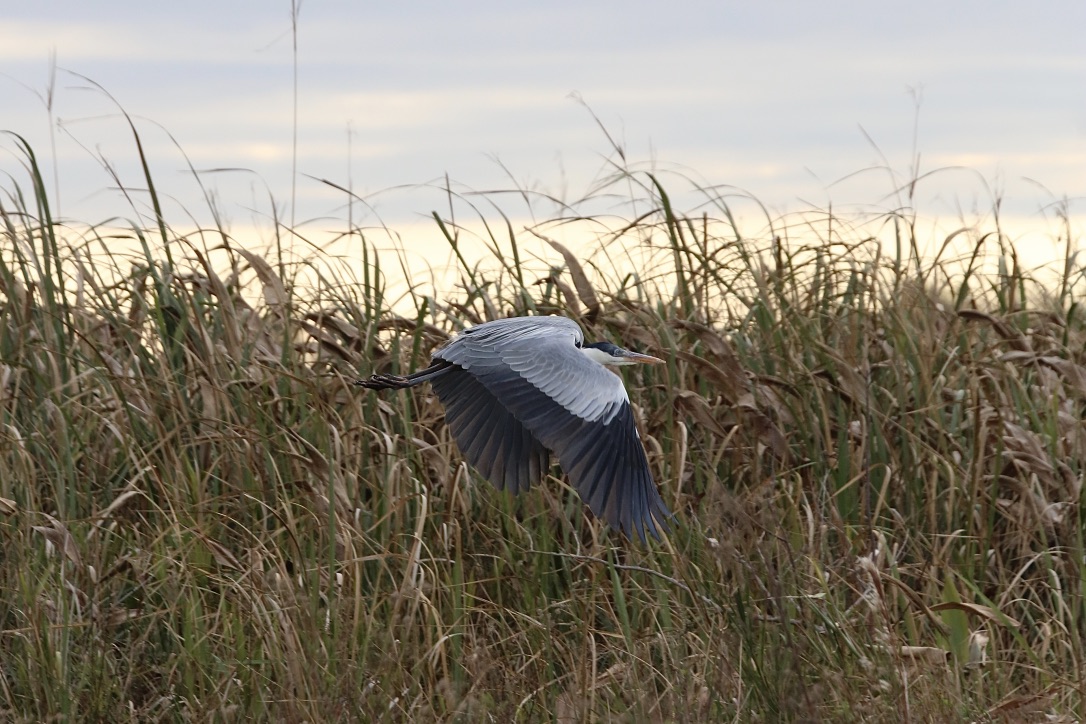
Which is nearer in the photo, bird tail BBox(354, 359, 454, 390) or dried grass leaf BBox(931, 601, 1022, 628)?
dried grass leaf BBox(931, 601, 1022, 628)

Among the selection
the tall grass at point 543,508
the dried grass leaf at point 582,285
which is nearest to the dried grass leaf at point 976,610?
the tall grass at point 543,508

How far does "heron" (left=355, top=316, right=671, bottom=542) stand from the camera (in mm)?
3039

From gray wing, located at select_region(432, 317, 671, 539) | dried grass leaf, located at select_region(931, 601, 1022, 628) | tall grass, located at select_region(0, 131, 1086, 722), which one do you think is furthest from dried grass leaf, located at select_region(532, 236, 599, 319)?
dried grass leaf, located at select_region(931, 601, 1022, 628)

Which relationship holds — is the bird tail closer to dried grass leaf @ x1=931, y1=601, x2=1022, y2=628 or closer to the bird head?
the bird head

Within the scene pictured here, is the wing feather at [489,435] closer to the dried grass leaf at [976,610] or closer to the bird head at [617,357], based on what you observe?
the bird head at [617,357]

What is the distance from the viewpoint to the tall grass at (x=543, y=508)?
9.12 ft

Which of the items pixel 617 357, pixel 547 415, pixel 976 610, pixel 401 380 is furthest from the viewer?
pixel 617 357

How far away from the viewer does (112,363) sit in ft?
12.6

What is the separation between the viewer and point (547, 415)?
3170 mm

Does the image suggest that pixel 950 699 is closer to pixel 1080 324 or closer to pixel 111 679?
pixel 111 679

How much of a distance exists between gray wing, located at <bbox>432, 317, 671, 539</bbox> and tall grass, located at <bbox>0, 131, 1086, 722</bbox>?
15 centimetres

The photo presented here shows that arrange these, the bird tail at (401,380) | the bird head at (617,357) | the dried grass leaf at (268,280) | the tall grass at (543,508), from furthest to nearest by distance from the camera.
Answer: the dried grass leaf at (268,280) < the bird head at (617,357) < the bird tail at (401,380) < the tall grass at (543,508)

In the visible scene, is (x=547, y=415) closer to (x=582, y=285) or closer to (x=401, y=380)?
(x=401, y=380)

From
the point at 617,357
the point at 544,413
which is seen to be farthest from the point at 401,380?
the point at 617,357
